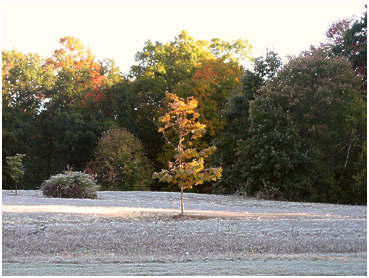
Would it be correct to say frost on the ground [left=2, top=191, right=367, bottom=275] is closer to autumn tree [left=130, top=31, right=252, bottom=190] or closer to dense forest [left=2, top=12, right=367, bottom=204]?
dense forest [left=2, top=12, right=367, bottom=204]

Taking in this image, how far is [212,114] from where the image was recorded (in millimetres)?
32562

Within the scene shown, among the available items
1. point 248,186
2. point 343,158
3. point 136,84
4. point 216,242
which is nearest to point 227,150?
point 248,186

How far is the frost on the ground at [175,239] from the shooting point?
8930 mm

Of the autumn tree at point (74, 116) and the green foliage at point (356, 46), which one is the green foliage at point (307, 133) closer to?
the green foliage at point (356, 46)

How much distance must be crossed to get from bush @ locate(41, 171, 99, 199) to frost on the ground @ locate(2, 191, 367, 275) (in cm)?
549

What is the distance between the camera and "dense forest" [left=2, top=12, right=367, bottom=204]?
25156 millimetres

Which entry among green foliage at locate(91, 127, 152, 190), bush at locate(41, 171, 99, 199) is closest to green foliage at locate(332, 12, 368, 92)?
green foliage at locate(91, 127, 152, 190)

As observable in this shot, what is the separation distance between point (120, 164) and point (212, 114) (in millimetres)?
6699

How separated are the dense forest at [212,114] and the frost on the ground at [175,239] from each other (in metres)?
11.9

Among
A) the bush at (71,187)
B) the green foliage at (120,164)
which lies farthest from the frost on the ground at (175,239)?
the green foliage at (120,164)

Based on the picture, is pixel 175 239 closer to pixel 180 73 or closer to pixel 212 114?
pixel 212 114

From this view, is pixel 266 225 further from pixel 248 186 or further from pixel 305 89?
pixel 305 89

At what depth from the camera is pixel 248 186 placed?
993 inches

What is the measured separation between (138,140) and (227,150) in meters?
7.13
